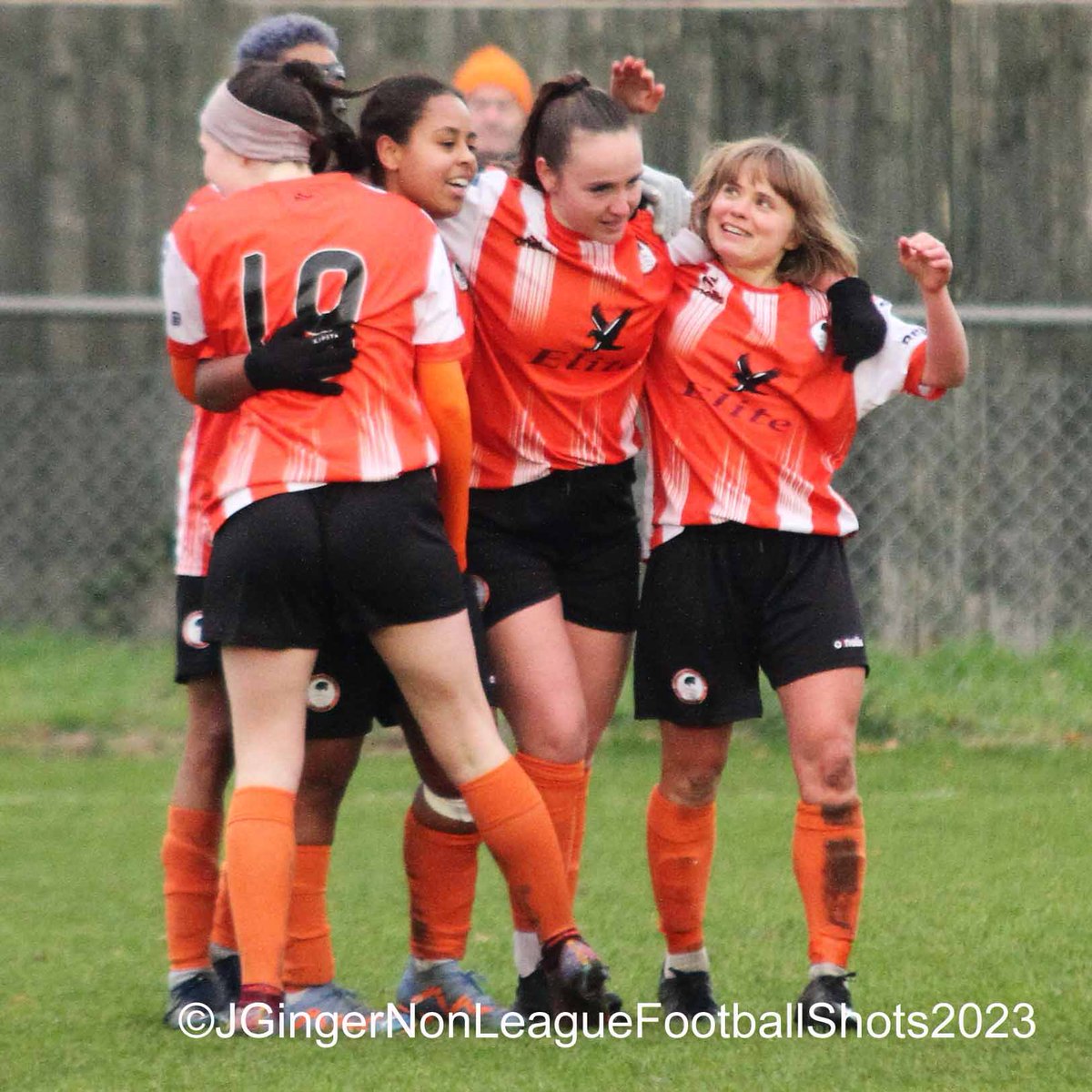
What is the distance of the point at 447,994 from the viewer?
4340 mm

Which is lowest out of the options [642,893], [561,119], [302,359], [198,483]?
[642,893]

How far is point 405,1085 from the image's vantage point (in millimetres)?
3691

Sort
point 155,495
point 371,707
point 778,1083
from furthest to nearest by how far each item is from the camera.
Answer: point 155,495 < point 371,707 < point 778,1083

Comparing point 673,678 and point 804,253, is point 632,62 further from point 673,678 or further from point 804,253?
point 673,678

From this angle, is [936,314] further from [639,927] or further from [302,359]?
[639,927]

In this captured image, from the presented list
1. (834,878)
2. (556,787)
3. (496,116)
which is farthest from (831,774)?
(496,116)

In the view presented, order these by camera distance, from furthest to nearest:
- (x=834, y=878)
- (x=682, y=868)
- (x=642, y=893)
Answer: (x=642, y=893) < (x=682, y=868) < (x=834, y=878)

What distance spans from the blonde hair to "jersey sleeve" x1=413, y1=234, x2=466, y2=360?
0.73m

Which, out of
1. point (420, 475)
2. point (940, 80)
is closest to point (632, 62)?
point (420, 475)

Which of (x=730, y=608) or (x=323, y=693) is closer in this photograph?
(x=323, y=693)

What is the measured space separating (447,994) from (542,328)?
141 centimetres

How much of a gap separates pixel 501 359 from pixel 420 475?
0.53 m

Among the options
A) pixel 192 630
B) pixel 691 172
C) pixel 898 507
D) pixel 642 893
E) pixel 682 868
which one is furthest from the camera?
pixel 691 172

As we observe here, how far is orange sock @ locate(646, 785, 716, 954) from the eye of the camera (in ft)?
14.5
